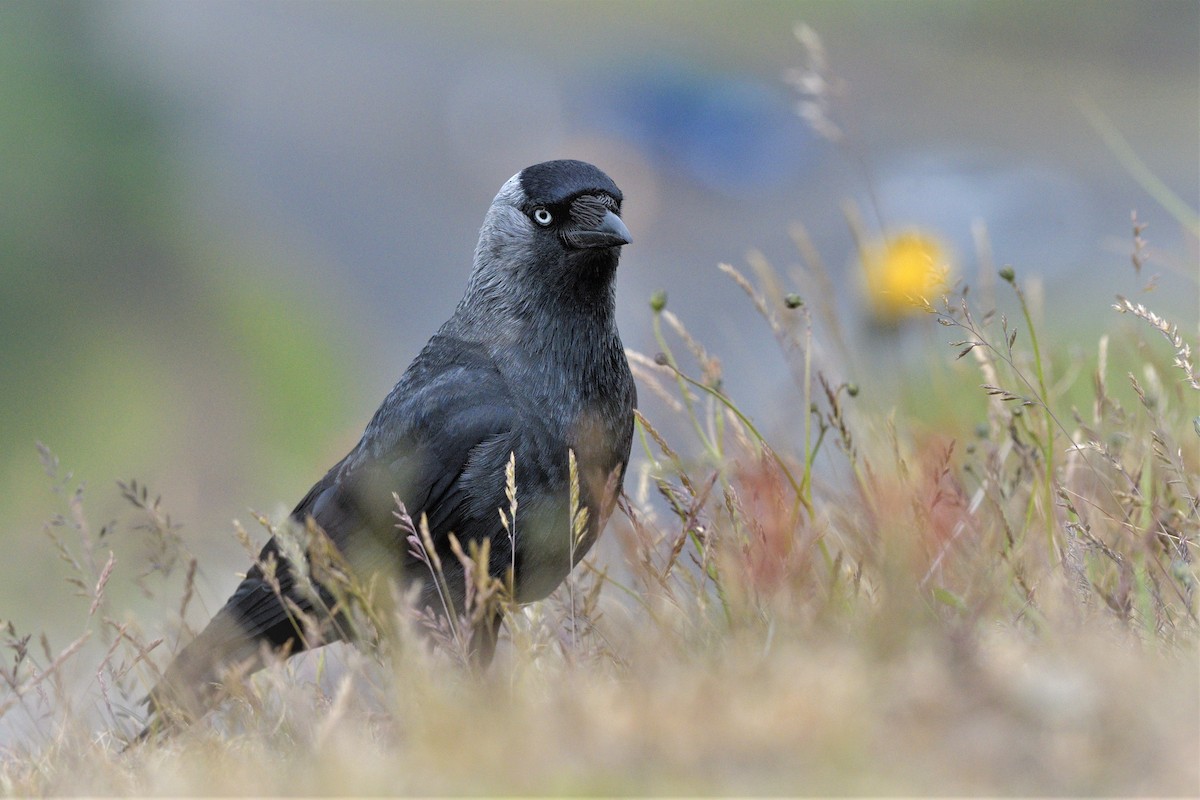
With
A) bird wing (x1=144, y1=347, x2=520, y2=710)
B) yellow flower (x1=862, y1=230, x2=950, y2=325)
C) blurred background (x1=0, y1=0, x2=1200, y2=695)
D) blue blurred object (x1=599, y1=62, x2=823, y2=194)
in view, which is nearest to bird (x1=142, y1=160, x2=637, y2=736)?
bird wing (x1=144, y1=347, x2=520, y2=710)

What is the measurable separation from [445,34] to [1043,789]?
24520 millimetres

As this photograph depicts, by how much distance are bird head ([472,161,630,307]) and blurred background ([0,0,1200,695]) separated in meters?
3.29

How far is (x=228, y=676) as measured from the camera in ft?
7.45

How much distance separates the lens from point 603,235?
3.59 meters

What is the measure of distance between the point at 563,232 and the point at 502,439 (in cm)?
71

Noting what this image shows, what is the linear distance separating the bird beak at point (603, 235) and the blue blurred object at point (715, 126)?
44.4ft

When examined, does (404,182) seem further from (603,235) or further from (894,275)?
(603,235)

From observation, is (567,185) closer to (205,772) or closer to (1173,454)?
(1173,454)

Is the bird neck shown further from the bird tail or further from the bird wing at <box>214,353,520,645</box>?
the bird tail

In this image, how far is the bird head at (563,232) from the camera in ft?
12.0

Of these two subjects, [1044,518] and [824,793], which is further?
[1044,518]

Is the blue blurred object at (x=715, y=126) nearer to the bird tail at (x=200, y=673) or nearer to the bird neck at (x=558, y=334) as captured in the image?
the bird neck at (x=558, y=334)

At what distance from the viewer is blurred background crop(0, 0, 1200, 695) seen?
1153 centimetres

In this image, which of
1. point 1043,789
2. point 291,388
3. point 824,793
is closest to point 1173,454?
point 1043,789
